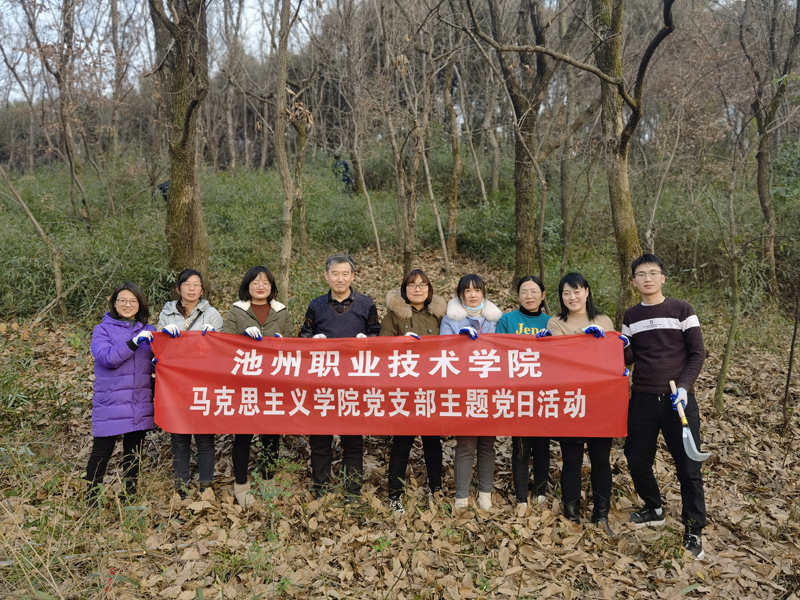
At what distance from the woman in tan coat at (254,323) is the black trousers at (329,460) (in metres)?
0.36

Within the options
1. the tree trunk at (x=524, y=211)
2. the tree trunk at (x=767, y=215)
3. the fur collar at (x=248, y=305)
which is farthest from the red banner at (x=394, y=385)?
the tree trunk at (x=767, y=215)

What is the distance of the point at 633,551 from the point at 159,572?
10.7ft

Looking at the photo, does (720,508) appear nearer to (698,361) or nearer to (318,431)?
(698,361)

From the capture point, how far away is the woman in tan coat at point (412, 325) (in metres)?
4.43

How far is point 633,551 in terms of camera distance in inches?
155

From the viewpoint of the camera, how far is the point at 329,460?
451 cm

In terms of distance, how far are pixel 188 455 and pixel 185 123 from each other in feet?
14.8

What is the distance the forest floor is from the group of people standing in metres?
0.18

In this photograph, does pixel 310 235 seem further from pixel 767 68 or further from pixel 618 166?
pixel 767 68

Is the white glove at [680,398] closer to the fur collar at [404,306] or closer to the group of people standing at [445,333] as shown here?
the group of people standing at [445,333]

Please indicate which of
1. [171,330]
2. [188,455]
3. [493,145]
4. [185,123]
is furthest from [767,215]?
[188,455]

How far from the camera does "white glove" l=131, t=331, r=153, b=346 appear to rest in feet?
13.7

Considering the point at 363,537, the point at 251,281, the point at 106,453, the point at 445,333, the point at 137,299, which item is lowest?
the point at 363,537

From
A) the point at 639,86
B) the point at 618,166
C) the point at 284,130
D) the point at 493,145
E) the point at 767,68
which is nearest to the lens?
the point at 639,86
